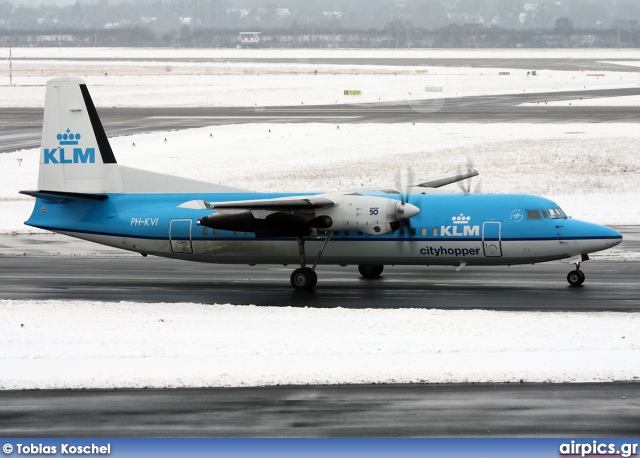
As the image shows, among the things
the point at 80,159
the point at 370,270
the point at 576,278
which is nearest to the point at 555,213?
the point at 576,278

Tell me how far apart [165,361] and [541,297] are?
11.9 metres

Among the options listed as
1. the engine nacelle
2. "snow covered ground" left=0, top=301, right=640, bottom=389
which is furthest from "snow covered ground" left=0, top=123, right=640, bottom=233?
"snow covered ground" left=0, top=301, right=640, bottom=389

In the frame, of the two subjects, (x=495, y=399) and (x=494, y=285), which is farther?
(x=494, y=285)

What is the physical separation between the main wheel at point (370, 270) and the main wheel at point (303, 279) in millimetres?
2487

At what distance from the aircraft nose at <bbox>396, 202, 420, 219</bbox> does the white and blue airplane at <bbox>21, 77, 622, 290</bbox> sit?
0.11 ft

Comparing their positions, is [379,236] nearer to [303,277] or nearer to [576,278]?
[303,277]

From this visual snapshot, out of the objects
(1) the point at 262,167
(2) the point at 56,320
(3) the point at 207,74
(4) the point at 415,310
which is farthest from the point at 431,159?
(3) the point at 207,74

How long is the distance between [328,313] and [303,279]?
423cm

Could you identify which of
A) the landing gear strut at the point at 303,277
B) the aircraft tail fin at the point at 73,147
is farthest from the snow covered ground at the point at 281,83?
the landing gear strut at the point at 303,277

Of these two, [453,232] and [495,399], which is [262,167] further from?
[495,399]

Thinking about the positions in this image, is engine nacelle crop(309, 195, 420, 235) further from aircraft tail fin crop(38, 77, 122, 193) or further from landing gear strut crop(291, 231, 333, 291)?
aircraft tail fin crop(38, 77, 122, 193)

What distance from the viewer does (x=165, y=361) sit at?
19.5m

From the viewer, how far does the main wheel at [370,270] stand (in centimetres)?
3064

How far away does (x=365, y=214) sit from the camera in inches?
1081
